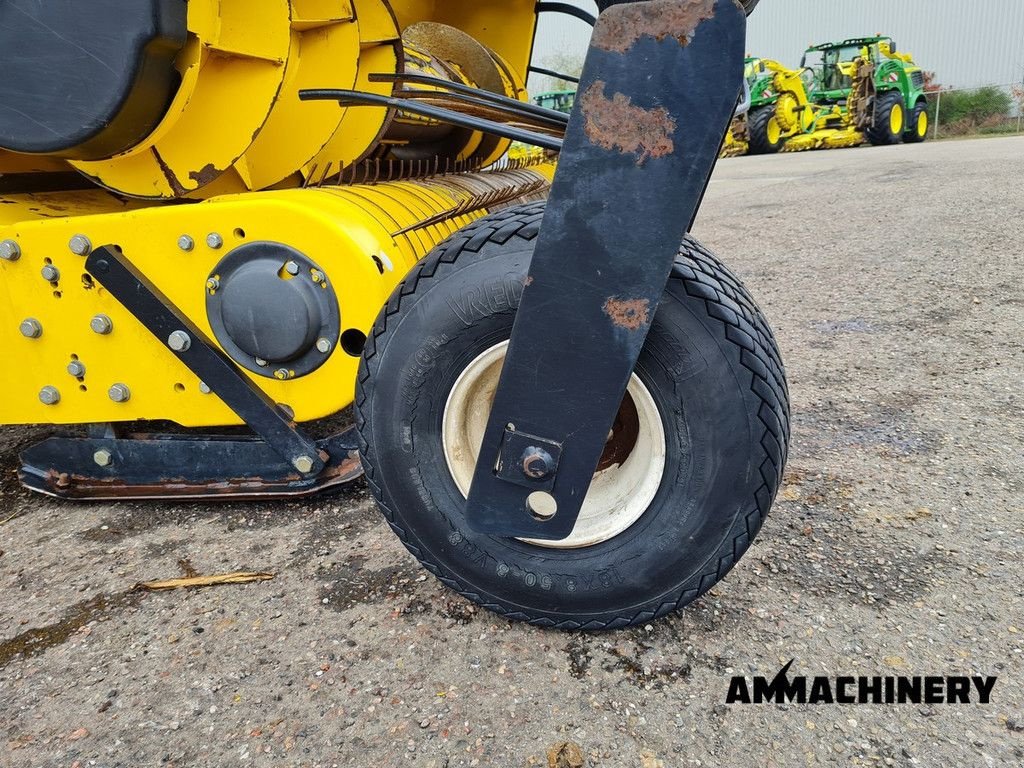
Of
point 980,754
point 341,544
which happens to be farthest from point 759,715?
point 341,544

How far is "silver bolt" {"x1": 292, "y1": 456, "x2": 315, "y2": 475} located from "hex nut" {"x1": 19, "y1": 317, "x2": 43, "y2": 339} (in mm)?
724

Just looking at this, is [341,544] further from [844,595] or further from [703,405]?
[844,595]

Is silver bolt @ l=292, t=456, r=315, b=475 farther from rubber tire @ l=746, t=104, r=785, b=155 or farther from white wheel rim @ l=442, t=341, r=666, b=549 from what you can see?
rubber tire @ l=746, t=104, r=785, b=155

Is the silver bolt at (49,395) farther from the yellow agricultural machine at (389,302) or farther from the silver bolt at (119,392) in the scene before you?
the silver bolt at (119,392)

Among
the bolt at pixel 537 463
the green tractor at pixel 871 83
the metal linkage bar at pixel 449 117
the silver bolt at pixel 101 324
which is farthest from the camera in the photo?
the green tractor at pixel 871 83

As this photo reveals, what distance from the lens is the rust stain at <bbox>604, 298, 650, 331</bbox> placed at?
1.27m

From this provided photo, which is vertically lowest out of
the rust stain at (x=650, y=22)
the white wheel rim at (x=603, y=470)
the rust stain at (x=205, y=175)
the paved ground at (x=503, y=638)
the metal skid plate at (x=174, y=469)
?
the paved ground at (x=503, y=638)

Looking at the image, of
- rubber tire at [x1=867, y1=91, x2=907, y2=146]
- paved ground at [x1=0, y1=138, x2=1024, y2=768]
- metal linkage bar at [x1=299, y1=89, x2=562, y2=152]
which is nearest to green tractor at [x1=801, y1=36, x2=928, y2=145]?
rubber tire at [x1=867, y1=91, x2=907, y2=146]

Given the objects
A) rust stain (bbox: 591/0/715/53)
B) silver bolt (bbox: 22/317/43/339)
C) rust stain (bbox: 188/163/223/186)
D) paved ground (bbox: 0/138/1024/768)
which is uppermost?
rust stain (bbox: 591/0/715/53)

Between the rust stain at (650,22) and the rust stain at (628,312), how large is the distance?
0.40m

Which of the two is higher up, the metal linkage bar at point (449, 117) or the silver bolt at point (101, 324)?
the metal linkage bar at point (449, 117)

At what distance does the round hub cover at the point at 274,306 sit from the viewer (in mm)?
1774

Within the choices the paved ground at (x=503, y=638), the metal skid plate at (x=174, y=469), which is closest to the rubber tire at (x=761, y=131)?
the paved ground at (x=503, y=638)

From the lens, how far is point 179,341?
186cm
